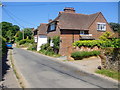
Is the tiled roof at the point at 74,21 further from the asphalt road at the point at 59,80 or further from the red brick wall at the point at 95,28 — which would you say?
the asphalt road at the point at 59,80

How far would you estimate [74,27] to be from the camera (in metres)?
28.0

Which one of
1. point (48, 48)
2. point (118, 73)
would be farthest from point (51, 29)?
point (118, 73)

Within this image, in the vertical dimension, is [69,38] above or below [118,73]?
above

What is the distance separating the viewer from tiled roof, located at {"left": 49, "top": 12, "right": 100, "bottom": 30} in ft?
91.5

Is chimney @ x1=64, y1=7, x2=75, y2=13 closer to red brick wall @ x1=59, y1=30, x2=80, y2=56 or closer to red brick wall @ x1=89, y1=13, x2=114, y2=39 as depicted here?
red brick wall @ x1=89, y1=13, x2=114, y2=39

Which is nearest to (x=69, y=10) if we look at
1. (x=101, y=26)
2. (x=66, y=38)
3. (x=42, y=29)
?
(x=101, y=26)

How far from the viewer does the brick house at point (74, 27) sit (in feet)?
88.3

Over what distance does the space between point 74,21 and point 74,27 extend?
93.4 inches

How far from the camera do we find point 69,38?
27.5 m

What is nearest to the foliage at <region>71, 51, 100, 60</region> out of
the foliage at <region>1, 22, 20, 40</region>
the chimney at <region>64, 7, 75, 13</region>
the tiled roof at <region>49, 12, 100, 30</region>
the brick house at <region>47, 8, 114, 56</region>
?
the brick house at <region>47, 8, 114, 56</region>

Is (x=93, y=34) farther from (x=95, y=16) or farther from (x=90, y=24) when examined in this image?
(x=95, y=16)

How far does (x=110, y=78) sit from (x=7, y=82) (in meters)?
7.17

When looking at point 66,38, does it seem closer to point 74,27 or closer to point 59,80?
point 74,27

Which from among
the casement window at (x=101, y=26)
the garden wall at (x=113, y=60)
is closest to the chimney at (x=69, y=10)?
the casement window at (x=101, y=26)
